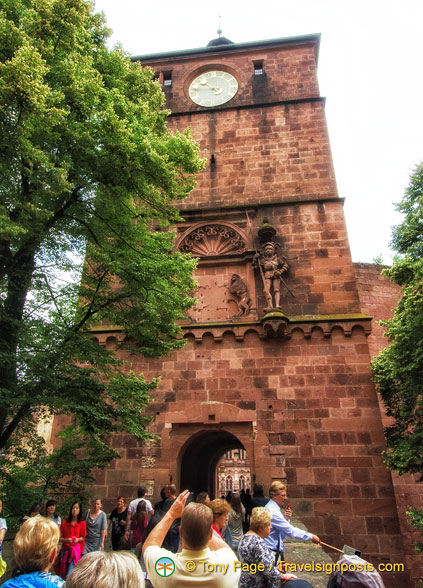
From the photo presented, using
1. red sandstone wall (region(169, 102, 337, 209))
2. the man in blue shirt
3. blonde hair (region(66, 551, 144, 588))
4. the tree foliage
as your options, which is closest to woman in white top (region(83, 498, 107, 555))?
the man in blue shirt

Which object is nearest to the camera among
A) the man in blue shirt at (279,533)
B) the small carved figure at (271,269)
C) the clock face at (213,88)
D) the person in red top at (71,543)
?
the man in blue shirt at (279,533)

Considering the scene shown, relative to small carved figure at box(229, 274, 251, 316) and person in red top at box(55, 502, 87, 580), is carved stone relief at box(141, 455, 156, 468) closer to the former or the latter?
small carved figure at box(229, 274, 251, 316)

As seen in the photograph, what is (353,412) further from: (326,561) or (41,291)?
(41,291)

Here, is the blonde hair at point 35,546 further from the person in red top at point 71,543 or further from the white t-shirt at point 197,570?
the person in red top at point 71,543

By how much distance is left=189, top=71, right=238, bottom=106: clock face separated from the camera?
15.1 metres

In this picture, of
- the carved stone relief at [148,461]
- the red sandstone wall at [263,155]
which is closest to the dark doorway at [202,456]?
the carved stone relief at [148,461]

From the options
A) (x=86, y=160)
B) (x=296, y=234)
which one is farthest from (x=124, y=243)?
(x=296, y=234)

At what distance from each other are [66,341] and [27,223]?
1899mm

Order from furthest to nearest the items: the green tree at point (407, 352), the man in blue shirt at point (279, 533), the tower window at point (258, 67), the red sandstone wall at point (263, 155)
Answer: the tower window at point (258, 67), the red sandstone wall at point (263, 155), the green tree at point (407, 352), the man in blue shirt at point (279, 533)

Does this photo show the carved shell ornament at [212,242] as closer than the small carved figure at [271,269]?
No

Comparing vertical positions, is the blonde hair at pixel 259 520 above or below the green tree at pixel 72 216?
below

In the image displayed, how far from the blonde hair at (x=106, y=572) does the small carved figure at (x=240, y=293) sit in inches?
378

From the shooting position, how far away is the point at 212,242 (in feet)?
41.3

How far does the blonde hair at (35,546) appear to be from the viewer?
2.10 metres
